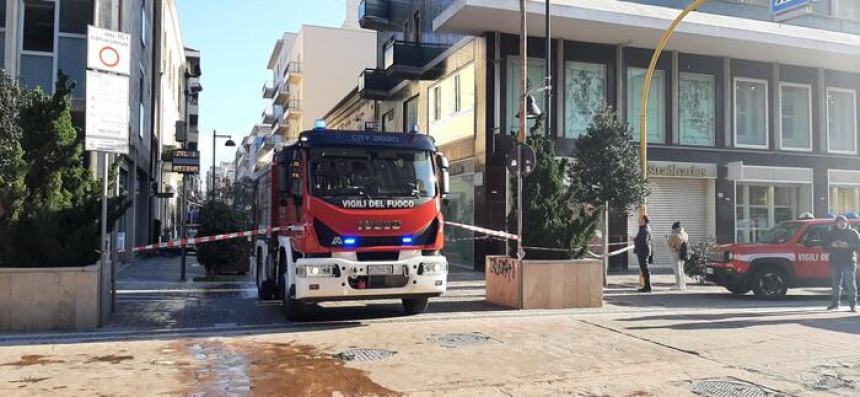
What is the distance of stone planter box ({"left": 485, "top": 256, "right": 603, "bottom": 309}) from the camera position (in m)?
11.4

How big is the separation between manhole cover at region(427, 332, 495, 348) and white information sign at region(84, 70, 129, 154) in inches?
216

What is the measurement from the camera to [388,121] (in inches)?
1148

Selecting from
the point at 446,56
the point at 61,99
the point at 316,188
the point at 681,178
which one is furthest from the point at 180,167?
the point at 681,178

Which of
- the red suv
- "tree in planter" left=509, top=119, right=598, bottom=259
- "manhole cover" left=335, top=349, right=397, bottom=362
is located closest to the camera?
"manhole cover" left=335, top=349, right=397, bottom=362

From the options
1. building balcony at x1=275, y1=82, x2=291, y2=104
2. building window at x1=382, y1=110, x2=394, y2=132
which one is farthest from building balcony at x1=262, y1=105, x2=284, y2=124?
building window at x1=382, y1=110, x2=394, y2=132

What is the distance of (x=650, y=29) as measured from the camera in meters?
19.0

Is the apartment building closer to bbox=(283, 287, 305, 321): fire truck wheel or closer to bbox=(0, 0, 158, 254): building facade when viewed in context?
bbox=(0, 0, 158, 254): building facade

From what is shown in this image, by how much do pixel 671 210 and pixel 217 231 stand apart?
1410cm

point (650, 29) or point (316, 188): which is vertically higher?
point (650, 29)

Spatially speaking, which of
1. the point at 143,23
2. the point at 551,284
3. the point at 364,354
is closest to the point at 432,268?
the point at 364,354

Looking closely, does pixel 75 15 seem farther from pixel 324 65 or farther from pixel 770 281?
pixel 324 65

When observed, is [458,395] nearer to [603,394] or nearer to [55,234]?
[603,394]

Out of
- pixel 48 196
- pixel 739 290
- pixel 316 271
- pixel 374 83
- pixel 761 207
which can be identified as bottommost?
pixel 739 290

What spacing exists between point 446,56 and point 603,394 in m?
17.3
